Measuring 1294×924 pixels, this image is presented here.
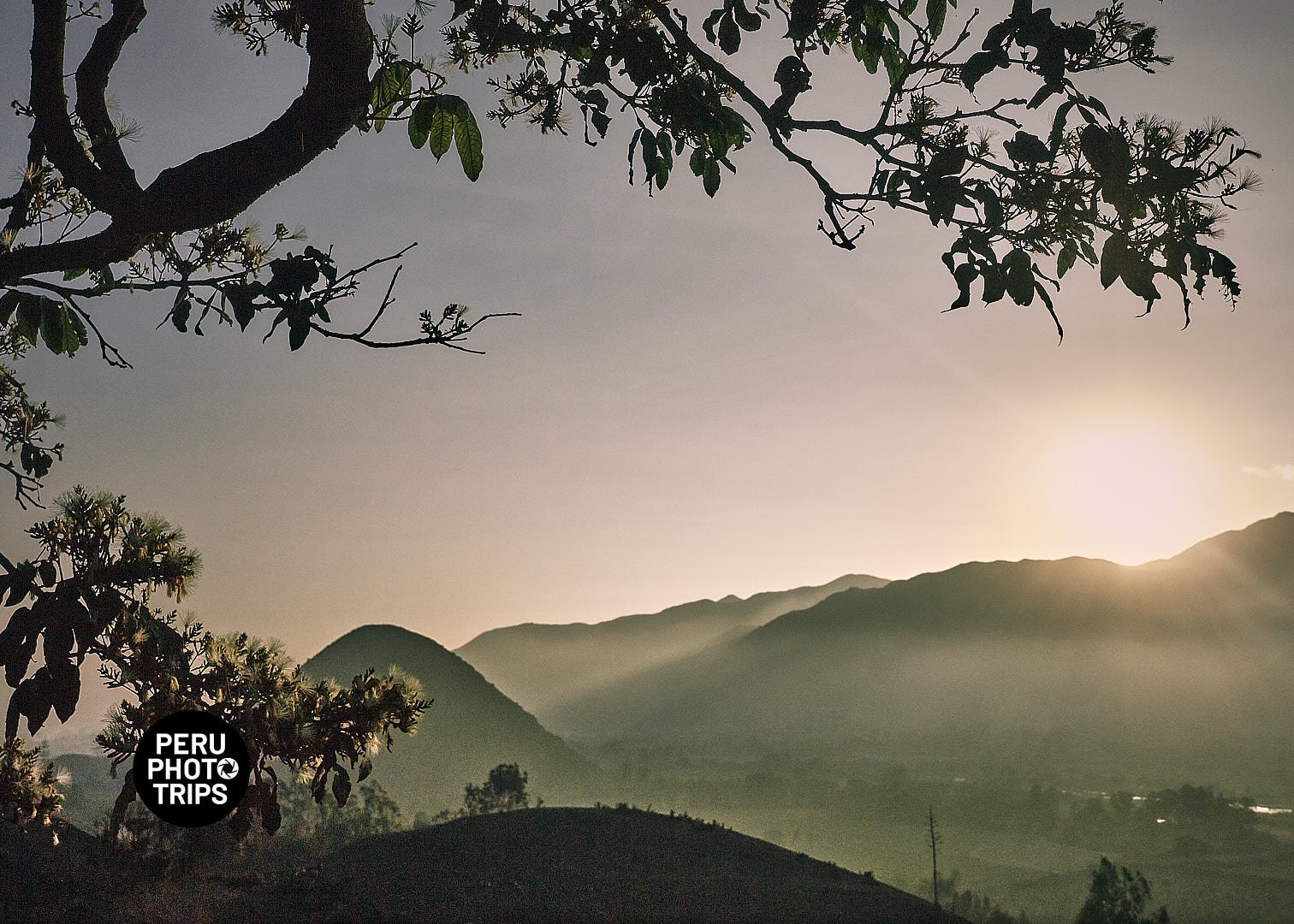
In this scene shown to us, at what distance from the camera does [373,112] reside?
3494 mm

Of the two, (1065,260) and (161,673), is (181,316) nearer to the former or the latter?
(161,673)

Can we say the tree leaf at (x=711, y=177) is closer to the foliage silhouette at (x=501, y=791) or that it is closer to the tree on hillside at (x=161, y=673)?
the tree on hillside at (x=161, y=673)

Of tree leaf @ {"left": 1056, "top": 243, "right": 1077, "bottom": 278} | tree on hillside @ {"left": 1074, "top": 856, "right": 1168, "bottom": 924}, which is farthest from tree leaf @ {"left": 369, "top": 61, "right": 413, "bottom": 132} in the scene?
tree on hillside @ {"left": 1074, "top": 856, "right": 1168, "bottom": 924}

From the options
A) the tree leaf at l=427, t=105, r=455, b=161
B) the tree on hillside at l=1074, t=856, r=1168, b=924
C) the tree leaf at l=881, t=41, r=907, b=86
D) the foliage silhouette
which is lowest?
the tree on hillside at l=1074, t=856, r=1168, b=924

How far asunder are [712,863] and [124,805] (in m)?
53.1

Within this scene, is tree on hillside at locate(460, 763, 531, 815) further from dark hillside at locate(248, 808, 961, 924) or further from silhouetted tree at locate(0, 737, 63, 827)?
silhouetted tree at locate(0, 737, 63, 827)

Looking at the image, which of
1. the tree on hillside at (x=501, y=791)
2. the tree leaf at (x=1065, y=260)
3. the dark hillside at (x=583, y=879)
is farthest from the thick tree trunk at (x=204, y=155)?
the tree on hillside at (x=501, y=791)

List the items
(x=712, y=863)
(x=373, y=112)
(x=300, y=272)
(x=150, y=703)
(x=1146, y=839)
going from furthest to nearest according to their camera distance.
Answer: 1. (x=1146, y=839)
2. (x=712, y=863)
3. (x=150, y=703)
4. (x=373, y=112)
5. (x=300, y=272)

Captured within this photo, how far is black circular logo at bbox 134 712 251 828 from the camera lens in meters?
3.82

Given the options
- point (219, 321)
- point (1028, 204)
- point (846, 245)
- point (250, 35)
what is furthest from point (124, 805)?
point (1028, 204)

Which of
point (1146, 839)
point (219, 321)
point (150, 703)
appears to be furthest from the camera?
point (1146, 839)

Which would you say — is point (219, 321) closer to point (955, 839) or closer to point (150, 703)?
point (150, 703)

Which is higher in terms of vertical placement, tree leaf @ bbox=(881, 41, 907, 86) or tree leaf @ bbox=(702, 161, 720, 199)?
tree leaf @ bbox=(881, 41, 907, 86)

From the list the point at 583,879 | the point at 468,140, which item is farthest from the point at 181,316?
the point at 583,879
